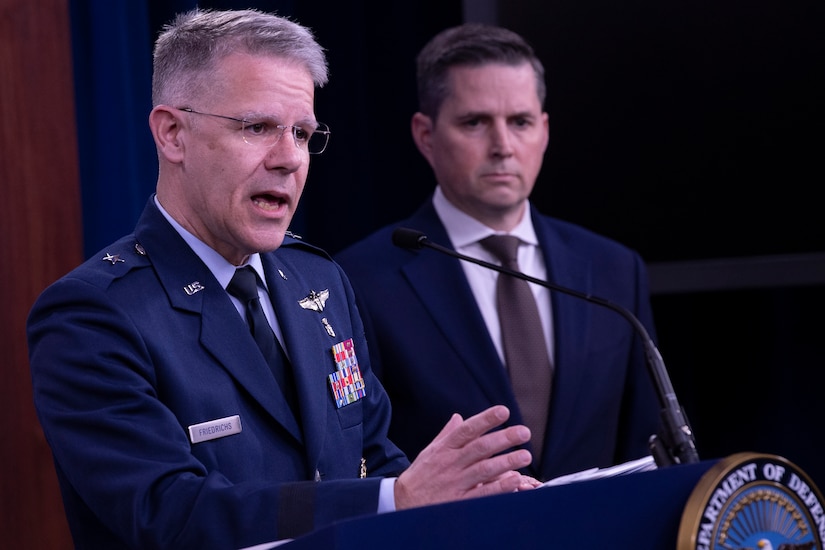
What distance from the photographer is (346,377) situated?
1.92 metres

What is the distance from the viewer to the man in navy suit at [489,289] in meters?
2.54

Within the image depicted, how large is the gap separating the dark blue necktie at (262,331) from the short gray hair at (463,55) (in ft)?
3.62

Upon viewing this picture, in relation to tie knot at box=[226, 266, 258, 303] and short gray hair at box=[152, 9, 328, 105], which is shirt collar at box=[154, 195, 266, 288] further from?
short gray hair at box=[152, 9, 328, 105]

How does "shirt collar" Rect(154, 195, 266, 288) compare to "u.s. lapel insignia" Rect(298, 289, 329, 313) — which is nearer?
"shirt collar" Rect(154, 195, 266, 288)

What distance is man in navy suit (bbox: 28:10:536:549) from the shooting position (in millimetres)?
1466

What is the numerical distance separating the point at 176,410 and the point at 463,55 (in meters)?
1.42

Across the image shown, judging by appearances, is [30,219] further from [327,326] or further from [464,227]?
[464,227]

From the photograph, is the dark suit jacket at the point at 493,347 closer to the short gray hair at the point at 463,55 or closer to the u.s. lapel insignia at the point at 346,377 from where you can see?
the short gray hair at the point at 463,55

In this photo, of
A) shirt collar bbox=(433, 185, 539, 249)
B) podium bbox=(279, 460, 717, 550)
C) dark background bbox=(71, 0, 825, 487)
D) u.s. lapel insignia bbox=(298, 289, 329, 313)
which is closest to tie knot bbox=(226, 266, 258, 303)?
u.s. lapel insignia bbox=(298, 289, 329, 313)

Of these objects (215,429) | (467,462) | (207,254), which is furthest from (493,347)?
(467,462)

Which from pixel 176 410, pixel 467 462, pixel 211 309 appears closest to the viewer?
pixel 467 462

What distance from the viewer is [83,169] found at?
2527 millimetres

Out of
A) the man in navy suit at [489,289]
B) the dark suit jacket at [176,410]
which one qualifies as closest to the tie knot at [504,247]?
the man in navy suit at [489,289]

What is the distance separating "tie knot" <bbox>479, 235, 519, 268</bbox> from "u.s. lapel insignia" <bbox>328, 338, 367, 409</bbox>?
740mm
